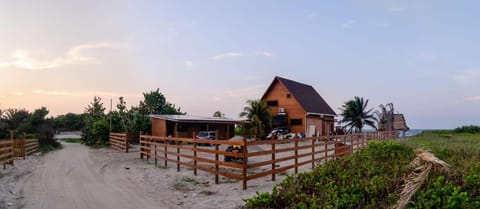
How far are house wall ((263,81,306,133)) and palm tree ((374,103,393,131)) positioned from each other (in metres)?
11.6

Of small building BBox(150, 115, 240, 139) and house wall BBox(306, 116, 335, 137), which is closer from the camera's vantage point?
small building BBox(150, 115, 240, 139)

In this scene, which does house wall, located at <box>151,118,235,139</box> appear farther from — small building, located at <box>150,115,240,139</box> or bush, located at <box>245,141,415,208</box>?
bush, located at <box>245,141,415,208</box>

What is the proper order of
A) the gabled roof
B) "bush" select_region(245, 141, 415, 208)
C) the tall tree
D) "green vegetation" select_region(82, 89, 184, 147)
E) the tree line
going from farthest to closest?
the tall tree
the gabled roof
"green vegetation" select_region(82, 89, 184, 147)
the tree line
"bush" select_region(245, 141, 415, 208)

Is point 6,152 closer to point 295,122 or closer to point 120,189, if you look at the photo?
point 120,189

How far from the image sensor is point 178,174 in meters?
10.0

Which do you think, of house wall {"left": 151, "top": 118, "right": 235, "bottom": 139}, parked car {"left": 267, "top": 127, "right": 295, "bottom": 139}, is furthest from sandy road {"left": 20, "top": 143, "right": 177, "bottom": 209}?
parked car {"left": 267, "top": 127, "right": 295, "bottom": 139}

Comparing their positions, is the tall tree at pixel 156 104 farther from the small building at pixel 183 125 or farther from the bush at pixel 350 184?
the bush at pixel 350 184

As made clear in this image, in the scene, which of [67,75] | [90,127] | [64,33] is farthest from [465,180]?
[90,127]

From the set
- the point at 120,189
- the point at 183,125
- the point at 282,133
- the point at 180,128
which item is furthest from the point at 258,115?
the point at 120,189

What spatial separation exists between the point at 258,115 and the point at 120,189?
69.8ft

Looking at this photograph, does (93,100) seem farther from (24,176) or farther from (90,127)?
(24,176)

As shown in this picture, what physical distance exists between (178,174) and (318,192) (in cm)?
553

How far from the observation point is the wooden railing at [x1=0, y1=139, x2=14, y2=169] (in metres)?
11.5

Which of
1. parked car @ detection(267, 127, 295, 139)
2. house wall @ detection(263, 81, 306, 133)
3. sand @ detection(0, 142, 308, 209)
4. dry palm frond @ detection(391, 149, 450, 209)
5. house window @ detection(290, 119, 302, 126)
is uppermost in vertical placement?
house wall @ detection(263, 81, 306, 133)
